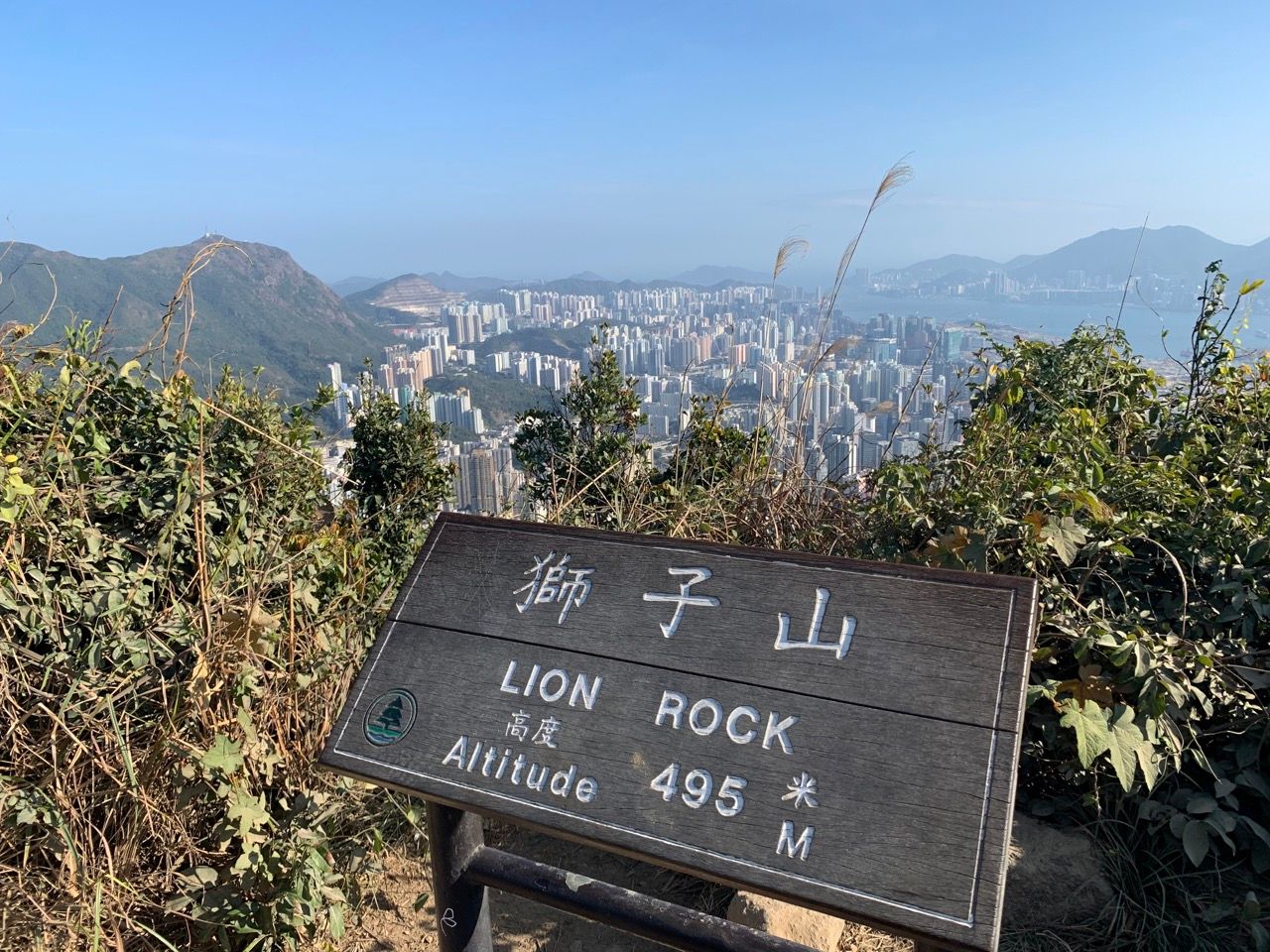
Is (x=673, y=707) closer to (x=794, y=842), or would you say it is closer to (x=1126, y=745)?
(x=794, y=842)

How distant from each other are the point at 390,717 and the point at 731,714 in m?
0.62

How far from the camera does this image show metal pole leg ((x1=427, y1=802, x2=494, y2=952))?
152 cm

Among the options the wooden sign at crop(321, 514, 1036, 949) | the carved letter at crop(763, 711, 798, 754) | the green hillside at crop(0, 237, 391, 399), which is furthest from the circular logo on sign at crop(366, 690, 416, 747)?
the green hillside at crop(0, 237, 391, 399)

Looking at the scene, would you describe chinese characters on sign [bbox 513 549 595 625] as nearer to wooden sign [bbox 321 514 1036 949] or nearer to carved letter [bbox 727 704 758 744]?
wooden sign [bbox 321 514 1036 949]

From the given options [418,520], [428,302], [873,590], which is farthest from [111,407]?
[428,302]

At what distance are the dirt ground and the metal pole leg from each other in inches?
17.2

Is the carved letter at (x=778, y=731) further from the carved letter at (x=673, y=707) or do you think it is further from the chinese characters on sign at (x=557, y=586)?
the chinese characters on sign at (x=557, y=586)

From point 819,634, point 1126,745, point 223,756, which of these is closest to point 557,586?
point 819,634

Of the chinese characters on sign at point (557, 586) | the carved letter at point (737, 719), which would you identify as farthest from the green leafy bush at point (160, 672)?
the carved letter at point (737, 719)

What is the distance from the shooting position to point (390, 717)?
146 centimetres

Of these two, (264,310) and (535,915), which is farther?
(264,310)

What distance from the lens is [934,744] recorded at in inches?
44.0

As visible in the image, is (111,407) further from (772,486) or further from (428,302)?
(428,302)

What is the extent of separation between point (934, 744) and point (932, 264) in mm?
14020
